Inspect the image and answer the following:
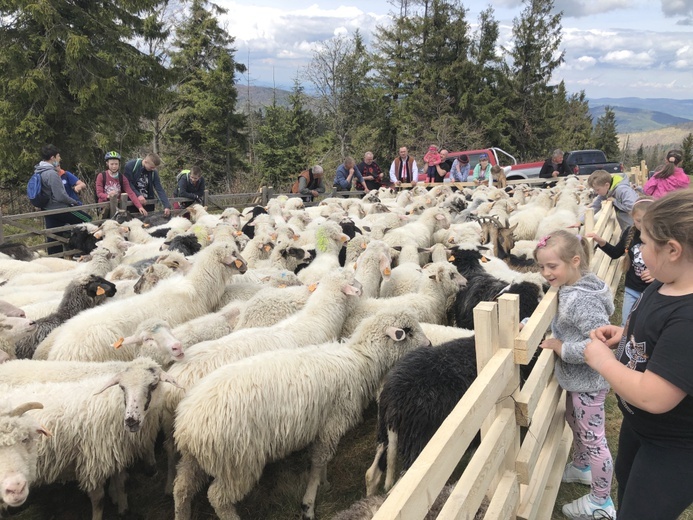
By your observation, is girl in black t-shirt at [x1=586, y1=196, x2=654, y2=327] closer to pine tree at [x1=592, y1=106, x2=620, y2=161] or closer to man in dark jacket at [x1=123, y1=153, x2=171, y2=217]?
man in dark jacket at [x1=123, y1=153, x2=171, y2=217]

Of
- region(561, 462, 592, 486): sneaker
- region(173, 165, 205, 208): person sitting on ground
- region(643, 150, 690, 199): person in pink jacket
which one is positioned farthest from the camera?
region(173, 165, 205, 208): person sitting on ground

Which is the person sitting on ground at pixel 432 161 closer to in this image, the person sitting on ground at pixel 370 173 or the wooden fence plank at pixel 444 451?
the person sitting on ground at pixel 370 173

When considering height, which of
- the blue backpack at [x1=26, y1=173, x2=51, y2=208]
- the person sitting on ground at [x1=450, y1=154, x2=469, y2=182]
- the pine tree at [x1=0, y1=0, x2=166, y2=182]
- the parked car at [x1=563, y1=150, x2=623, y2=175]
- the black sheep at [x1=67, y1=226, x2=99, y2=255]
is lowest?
the black sheep at [x1=67, y1=226, x2=99, y2=255]

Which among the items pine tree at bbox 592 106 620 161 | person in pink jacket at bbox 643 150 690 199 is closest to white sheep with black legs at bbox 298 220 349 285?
person in pink jacket at bbox 643 150 690 199

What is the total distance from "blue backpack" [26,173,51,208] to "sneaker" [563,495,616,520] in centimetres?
929

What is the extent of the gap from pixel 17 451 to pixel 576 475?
3.91 m

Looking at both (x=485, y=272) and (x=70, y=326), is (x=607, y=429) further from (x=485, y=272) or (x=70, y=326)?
(x=70, y=326)

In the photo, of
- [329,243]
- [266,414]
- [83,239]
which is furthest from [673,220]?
[83,239]

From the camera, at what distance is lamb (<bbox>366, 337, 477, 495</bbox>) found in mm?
3189

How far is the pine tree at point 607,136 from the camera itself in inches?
1919

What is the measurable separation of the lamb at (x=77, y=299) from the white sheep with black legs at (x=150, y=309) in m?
0.37

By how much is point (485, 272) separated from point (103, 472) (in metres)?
4.72

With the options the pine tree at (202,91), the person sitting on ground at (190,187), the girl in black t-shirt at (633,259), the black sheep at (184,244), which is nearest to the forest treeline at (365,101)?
the pine tree at (202,91)

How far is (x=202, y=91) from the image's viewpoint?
94.3 ft
